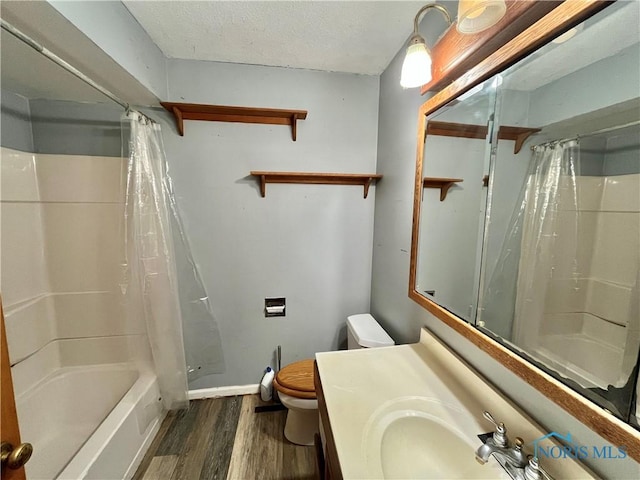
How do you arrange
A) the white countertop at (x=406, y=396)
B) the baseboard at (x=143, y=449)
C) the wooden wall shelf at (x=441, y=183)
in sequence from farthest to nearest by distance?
1. the baseboard at (x=143, y=449)
2. the wooden wall shelf at (x=441, y=183)
3. the white countertop at (x=406, y=396)

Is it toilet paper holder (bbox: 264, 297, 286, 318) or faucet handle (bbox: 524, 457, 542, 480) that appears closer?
faucet handle (bbox: 524, 457, 542, 480)

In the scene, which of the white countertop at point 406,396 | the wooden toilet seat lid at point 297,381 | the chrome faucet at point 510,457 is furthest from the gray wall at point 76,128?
the chrome faucet at point 510,457

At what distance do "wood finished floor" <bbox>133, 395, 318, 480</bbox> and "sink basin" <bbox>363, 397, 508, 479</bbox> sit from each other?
0.95 metres

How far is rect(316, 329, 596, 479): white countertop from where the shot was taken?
0.63 meters

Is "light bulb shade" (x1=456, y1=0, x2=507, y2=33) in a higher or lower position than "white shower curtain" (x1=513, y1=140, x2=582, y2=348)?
higher

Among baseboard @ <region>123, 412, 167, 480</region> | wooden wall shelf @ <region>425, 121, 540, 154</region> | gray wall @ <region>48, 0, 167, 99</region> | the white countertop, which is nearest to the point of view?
the white countertop

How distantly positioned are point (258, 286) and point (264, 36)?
5.06 feet

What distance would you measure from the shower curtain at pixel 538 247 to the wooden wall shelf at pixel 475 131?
64 mm

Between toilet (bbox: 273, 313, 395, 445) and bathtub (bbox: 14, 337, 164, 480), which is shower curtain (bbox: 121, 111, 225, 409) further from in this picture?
toilet (bbox: 273, 313, 395, 445)

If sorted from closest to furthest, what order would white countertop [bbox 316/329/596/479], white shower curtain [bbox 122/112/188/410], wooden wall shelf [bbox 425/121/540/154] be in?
white countertop [bbox 316/329/596/479] → wooden wall shelf [bbox 425/121/540/154] → white shower curtain [bbox 122/112/188/410]

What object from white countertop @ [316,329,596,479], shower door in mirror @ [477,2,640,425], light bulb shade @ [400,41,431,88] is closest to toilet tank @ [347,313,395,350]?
white countertop @ [316,329,596,479]

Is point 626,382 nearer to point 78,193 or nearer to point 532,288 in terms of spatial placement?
point 532,288

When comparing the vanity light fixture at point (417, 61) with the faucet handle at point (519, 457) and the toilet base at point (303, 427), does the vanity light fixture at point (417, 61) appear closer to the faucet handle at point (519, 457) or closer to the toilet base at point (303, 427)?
the faucet handle at point (519, 457)

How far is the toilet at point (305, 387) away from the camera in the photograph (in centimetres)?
138
